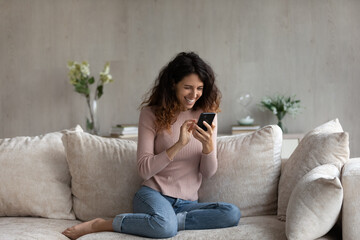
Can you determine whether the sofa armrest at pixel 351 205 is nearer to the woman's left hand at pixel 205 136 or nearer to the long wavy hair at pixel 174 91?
the woman's left hand at pixel 205 136

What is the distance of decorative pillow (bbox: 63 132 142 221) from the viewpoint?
2.55 meters

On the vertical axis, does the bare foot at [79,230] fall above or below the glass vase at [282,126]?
below

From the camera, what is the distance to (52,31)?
436 cm

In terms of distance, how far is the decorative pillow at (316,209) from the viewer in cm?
189

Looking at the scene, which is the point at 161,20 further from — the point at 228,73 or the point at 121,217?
the point at 121,217

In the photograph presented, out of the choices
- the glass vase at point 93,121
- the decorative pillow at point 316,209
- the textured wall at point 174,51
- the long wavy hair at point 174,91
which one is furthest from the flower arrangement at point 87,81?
the decorative pillow at point 316,209

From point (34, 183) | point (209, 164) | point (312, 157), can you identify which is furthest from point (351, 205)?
point (34, 183)

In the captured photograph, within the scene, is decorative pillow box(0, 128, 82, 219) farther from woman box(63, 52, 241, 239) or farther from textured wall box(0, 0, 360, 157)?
textured wall box(0, 0, 360, 157)

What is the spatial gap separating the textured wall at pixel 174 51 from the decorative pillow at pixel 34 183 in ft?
5.70

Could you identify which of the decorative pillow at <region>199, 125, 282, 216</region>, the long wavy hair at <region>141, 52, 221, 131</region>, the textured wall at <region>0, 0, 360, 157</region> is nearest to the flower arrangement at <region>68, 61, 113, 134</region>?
the textured wall at <region>0, 0, 360, 157</region>

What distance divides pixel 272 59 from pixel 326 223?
2.55 meters

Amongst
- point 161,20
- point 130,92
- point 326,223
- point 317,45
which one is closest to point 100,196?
point 326,223

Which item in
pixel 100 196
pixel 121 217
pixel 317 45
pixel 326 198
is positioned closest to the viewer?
pixel 326 198

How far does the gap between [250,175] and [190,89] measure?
54cm
